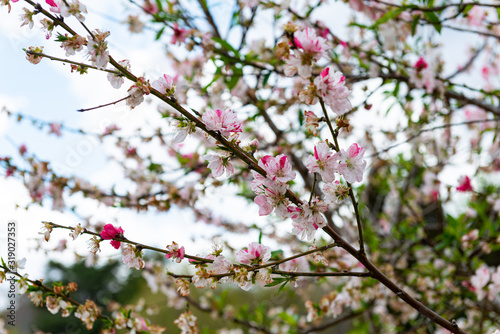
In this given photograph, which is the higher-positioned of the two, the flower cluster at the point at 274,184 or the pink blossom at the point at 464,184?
the pink blossom at the point at 464,184

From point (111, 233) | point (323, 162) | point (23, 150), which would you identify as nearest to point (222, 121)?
point (323, 162)

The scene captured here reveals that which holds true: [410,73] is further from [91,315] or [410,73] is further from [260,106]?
[91,315]

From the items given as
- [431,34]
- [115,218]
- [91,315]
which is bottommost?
[91,315]

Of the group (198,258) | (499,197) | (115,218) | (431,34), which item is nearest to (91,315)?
(198,258)

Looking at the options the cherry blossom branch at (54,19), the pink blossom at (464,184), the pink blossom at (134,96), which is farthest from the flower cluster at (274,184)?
the pink blossom at (464,184)

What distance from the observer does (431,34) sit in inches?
83.2

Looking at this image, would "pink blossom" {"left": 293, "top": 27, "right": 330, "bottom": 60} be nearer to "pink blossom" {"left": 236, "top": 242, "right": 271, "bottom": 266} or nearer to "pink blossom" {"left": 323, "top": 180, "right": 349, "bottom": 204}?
"pink blossom" {"left": 323, "top": 180, "right": 349, "bottom": 204}

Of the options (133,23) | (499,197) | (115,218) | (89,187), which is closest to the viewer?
(115,218)

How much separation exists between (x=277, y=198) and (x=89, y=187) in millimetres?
1409

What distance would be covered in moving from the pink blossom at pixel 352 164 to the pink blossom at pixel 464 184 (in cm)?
166

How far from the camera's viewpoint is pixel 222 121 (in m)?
0.65

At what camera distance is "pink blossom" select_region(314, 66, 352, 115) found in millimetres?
608

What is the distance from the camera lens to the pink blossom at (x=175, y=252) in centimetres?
70

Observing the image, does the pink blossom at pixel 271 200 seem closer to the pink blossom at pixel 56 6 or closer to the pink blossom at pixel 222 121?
the pink blossom at pixel 222 121
